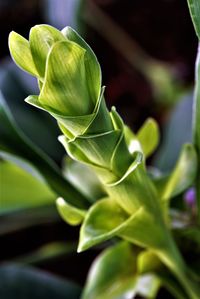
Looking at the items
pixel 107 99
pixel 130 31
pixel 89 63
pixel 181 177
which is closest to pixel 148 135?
pixel 181 177

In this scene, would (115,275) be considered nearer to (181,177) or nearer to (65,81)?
(181,177)

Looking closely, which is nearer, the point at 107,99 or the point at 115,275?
the point at 115,275

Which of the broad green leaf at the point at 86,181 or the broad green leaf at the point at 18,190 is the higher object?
the broad green leaf at the point at 86,181

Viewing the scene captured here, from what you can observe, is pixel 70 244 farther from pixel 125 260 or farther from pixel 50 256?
pixel 125 260

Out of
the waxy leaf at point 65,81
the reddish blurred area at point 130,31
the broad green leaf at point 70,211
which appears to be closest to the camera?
the waxy leaf at point 65,81

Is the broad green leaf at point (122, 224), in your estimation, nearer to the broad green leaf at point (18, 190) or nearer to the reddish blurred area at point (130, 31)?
the broad green leaf at point (18, 190)

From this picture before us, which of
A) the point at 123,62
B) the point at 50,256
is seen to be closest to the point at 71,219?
the point at 50,256

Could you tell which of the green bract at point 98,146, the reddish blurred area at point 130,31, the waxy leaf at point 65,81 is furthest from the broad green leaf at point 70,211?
the reddish blurred area at point 130,31
